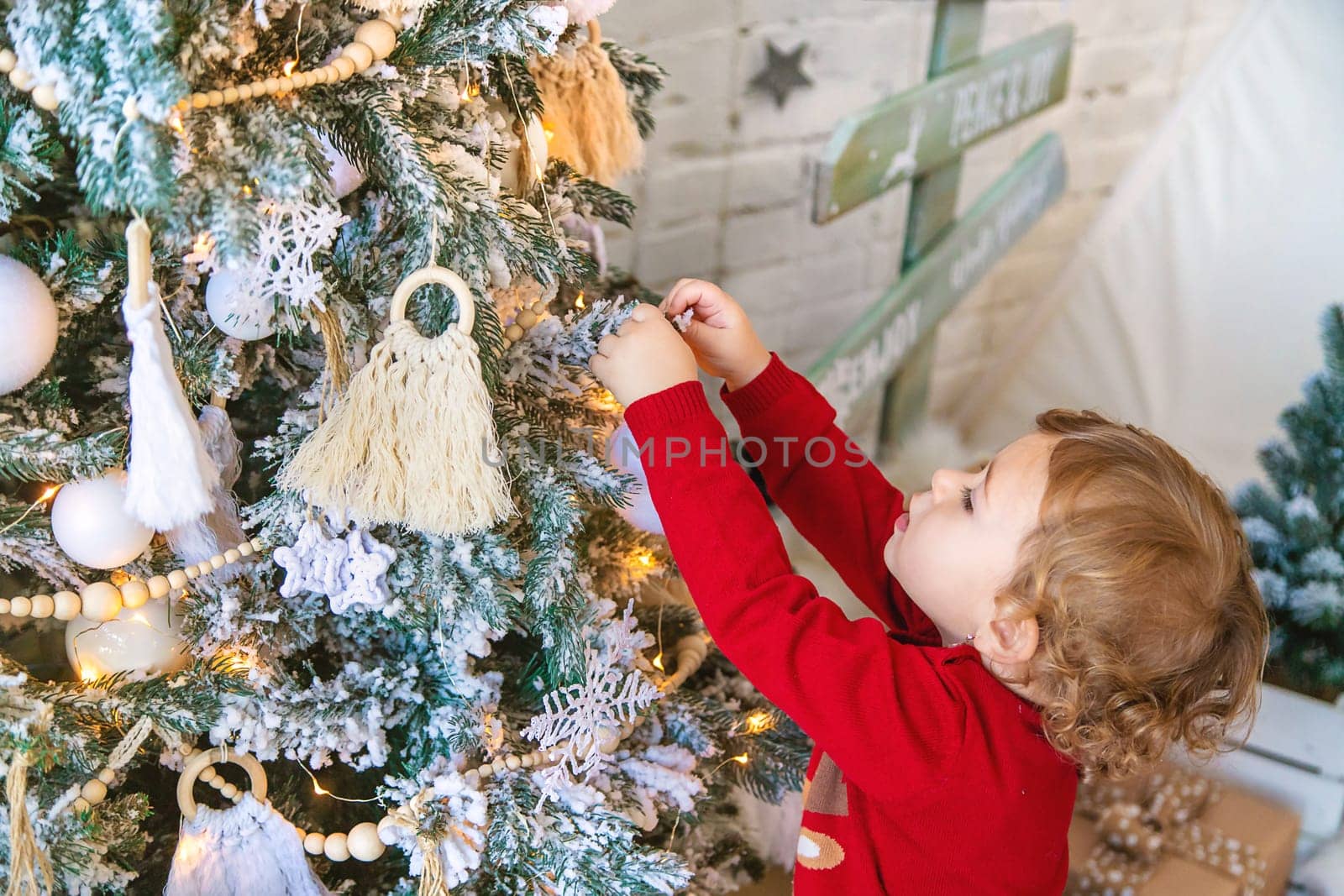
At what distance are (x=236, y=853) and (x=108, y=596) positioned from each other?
7.7 inches

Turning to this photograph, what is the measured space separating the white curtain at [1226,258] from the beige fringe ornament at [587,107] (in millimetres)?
1314

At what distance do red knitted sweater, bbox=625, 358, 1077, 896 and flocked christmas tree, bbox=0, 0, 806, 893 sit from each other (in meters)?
Answer: 0.06

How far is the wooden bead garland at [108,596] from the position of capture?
593mm

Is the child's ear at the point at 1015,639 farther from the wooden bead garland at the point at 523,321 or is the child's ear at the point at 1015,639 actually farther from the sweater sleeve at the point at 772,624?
the wooden bead garland at the point at 523,321

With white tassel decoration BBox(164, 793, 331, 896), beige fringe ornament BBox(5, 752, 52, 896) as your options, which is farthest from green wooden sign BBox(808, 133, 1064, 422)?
beige fringe ornament BBox(5, 752, 52, 896)

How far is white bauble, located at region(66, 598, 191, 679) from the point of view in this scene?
65cm

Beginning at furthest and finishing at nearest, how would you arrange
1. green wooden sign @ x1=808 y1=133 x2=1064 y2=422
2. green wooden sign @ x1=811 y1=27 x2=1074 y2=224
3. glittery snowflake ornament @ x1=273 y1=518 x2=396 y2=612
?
green wooden sign @ x1=808 y1=133 x2=1064 y2=422 < green wooden sign @ x1=811 y1=27 x2=1074 y2=224 < glittery snowflake ornament @ x1=273 y1=518 x2=396 y2=612

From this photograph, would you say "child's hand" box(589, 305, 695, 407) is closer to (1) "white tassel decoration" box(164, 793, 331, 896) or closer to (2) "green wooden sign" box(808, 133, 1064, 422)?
(1) "white tassel decoration" box(164, 793, 331, 896)

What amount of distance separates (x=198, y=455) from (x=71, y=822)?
0.85 ft

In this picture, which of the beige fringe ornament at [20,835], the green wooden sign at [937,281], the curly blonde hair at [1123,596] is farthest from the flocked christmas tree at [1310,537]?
the beige fringe ornament at [20,835]

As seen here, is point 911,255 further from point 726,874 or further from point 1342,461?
point 726,874

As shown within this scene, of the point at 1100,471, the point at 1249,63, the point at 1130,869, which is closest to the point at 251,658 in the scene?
the point at 1100,471

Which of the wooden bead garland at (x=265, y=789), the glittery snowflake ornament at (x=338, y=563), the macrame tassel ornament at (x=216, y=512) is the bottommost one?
the wooden bead garland at (x=265, y=789)

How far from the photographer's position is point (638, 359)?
2.21 ft
